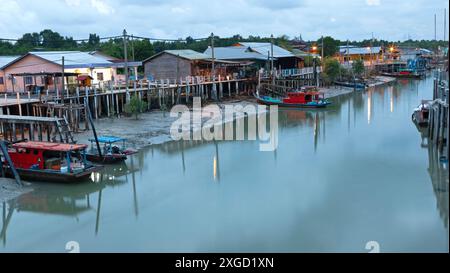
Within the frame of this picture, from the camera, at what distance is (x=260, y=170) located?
22.3 meters

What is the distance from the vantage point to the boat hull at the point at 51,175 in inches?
779

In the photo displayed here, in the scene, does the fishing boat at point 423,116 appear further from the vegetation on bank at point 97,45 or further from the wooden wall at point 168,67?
the wooden wall at point 168,67

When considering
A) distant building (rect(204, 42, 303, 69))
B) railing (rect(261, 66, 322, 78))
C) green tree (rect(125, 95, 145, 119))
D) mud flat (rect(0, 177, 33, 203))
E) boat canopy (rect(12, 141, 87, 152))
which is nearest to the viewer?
mud flat (rect(0, 177, 33, 203))

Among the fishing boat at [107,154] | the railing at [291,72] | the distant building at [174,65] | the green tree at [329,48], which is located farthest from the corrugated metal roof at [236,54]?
the fishing boat at [107,154]

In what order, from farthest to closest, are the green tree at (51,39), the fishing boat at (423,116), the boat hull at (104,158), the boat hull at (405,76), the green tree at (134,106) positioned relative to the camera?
the boat hull at (405,76) → the green tree at (51,39) → the green tree at (134,106) → the fishing boat at (423,116) → the boat hull at (104,158)

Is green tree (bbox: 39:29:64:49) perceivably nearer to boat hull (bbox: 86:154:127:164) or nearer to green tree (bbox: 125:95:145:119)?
green tree (bbox: 125:95:145:119)

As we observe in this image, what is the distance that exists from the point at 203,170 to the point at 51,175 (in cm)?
654

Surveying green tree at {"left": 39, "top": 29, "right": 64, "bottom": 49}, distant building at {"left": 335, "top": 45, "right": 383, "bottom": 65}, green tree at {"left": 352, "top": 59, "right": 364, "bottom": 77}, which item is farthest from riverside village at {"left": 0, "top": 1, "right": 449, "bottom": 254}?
distant building at {"left": 335, "top": 45, "right": 383, "bottom": 65}

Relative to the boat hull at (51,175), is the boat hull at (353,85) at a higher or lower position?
higher

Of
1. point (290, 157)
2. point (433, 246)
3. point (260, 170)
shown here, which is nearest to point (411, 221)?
point (433, 246)

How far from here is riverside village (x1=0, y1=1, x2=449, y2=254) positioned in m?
14.9

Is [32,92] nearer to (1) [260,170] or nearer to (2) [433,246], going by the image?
(1) [260,170]

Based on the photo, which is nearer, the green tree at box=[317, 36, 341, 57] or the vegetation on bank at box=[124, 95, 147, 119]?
the vegetation on bank at box=[124, 95, 147, 119]
